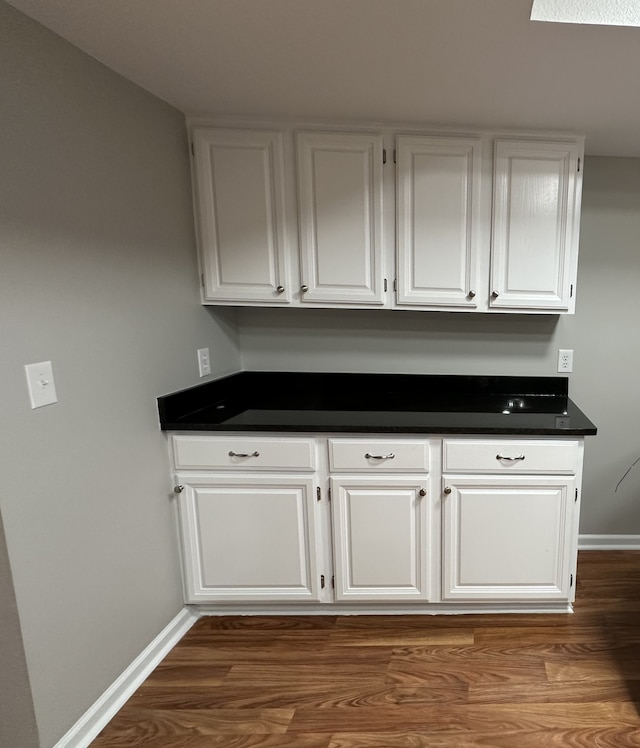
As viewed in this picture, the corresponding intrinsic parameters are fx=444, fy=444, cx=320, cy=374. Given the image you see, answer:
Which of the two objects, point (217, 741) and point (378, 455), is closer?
point (217, 741)

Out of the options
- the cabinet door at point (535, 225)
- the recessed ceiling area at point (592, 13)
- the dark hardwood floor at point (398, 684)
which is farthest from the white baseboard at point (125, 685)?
the recessed ceiling area at point (592, 13)

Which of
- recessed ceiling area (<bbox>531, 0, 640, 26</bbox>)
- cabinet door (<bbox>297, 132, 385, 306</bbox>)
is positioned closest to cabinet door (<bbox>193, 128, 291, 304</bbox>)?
cabinet door (<bbox>297, 132, 385, 306</bbox>)

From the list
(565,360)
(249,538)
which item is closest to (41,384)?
(249,538)

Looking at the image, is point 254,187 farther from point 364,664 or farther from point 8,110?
point 364,664

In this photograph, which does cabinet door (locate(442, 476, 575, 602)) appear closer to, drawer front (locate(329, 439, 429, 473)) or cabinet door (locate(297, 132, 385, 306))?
drawer front (locate(329, 439, 429, 473))

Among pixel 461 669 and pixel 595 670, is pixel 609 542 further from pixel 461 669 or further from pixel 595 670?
pixel 461 669

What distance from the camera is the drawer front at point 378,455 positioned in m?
1.82

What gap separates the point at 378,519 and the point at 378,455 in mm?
285

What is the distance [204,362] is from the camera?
2096mm

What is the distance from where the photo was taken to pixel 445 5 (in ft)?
3.72

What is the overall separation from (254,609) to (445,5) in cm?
229

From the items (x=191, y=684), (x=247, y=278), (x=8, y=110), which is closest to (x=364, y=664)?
(x=191, y=684)

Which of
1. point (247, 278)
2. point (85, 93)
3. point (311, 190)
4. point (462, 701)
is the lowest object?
point (462, 701)

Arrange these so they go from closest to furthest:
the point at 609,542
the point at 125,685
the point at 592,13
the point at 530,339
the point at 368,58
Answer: the point at 592,13, the point at 368,58, the point at 125,685, the point at 530,339, the point at 609,542
